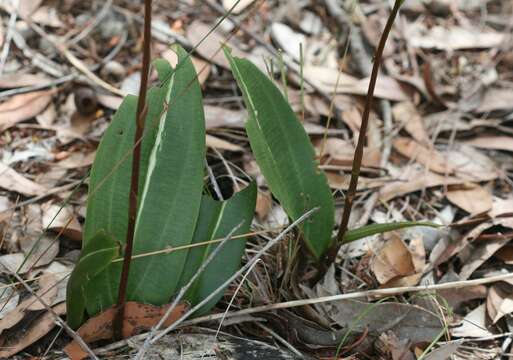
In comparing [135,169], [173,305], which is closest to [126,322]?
[173,305]

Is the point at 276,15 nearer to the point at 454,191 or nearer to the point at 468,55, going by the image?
the point at 468,55

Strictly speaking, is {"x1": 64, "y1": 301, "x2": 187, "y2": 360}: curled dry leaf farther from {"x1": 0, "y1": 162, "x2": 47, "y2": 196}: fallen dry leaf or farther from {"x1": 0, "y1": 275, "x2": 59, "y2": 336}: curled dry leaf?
{"x1": 0, "y1": 162, "x2": 47, "y2": 196}: fallen dry leaf

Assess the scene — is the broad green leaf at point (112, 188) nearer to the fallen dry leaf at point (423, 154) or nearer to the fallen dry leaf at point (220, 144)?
the fallen dry leaf at point (220, 144)

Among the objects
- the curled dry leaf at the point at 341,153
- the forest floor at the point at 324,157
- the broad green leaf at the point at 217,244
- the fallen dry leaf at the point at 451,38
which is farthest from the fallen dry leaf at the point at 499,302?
the fallen dry leaf at the point at 451,38

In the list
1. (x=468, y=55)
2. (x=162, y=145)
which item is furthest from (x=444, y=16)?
(x=162, y=145)

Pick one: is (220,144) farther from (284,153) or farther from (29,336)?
(29,336)
